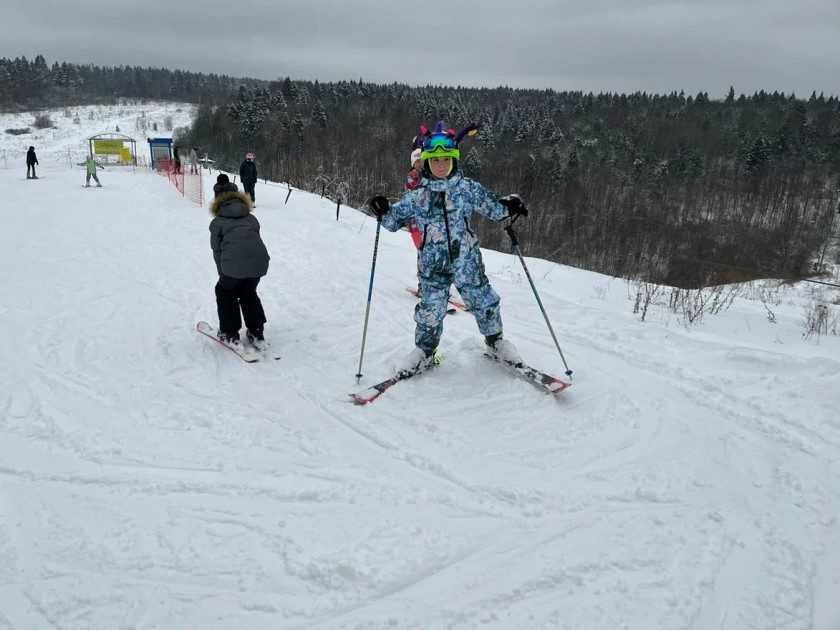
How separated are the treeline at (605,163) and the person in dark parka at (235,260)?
38083 mm

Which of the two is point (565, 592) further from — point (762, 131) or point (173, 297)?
point (762, 131)

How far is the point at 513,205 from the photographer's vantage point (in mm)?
4035

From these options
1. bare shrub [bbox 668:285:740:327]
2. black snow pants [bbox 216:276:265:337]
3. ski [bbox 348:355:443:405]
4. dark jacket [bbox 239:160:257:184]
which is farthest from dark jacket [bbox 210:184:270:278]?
dark jacket [bbox 239:160:257:184]

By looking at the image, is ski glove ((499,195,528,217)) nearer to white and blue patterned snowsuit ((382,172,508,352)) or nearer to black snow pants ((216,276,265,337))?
white and blue patterned snowsuit ((382,172,508,352))

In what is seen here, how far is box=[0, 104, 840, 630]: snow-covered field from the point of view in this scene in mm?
2164

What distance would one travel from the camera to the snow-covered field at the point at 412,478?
2.16m

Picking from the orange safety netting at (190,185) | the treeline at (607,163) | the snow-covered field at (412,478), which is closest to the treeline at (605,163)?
the treeline at (607,163)

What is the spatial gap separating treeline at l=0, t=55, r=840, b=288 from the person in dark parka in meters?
38.1

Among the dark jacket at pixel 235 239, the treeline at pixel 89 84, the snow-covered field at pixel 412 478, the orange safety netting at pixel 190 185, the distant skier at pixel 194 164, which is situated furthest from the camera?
the treeline at pixel 89 84

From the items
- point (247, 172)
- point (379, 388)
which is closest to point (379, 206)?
point (379, 388)

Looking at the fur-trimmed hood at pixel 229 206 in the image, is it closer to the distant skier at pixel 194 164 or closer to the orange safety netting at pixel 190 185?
the orange safety netting at pixel 190 185

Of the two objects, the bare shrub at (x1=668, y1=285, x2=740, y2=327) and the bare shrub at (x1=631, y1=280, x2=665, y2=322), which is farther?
the bare shrub at (x1=631, y1=280, x2=665, y2=322)

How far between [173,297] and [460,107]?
89.6 metres

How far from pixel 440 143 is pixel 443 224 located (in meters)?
0.63
